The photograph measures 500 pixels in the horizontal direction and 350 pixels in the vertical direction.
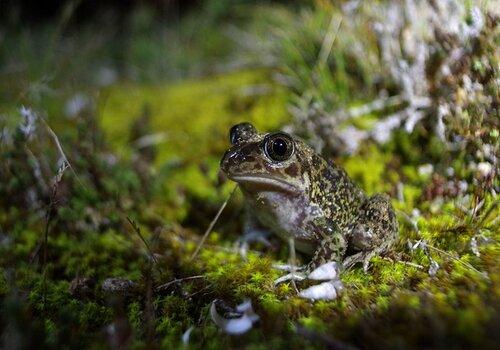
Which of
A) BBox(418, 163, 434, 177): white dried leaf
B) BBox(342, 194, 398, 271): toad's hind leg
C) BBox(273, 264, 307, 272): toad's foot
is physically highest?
BBox(418, 163, 434, 177): white dried leaf

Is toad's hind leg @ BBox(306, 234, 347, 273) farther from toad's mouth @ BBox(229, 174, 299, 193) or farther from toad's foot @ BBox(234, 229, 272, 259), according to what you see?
toad's foot @ BBox(234, 229, 272, 259)

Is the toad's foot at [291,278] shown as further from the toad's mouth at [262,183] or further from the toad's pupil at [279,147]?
the toad's pupil at [279,147]

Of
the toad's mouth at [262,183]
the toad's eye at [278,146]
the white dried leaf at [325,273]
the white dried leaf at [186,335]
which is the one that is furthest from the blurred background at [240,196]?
the toad's eye at [278,146]

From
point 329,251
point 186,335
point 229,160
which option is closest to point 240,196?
point 229,160

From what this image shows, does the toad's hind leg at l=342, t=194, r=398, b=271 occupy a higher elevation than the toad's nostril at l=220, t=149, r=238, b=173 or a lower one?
lower

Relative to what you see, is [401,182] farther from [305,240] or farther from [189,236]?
[189,236]

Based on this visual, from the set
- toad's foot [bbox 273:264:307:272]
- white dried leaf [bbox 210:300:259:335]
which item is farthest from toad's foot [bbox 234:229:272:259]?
white dried leaf [bbox 210:300:259:335]

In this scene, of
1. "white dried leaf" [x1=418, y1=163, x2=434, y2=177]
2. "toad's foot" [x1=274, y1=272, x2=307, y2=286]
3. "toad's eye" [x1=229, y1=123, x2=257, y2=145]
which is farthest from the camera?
"white dried leaf" [x1=418, y1=163, x2=434, y2=177]
